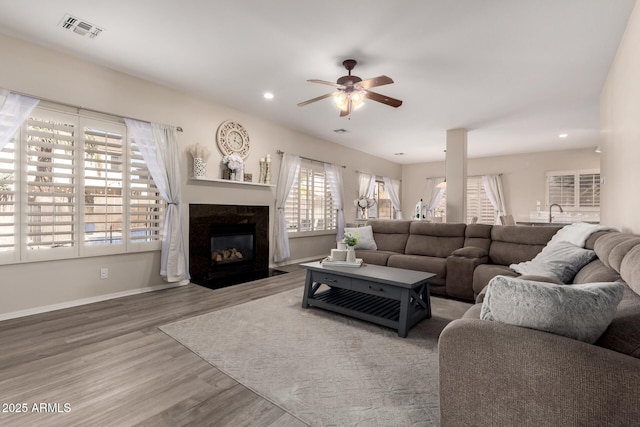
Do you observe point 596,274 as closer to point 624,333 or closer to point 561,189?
point 624,333

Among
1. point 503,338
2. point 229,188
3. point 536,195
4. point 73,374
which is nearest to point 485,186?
point 536,195

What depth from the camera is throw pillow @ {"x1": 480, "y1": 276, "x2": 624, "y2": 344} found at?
3.64ft

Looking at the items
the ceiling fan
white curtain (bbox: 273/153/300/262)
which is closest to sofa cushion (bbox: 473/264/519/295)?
the ceiling fan

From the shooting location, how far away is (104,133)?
3.67m

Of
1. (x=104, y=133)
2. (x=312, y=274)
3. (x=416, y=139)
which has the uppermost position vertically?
(x=416, y=139)

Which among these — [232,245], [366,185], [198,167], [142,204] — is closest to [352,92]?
[198,167]

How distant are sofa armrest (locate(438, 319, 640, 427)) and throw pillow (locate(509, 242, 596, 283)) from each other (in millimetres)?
1773

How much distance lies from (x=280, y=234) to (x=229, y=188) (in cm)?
132

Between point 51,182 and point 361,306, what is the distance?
3534mm

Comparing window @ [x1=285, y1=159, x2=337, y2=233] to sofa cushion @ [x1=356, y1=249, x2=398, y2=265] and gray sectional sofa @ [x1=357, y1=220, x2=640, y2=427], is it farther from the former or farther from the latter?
gray sectional sofa @ [x1=357, y1=220, x2=640, y2=427]

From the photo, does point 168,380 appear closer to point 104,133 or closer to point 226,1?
point 226,1

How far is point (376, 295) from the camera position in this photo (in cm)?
302

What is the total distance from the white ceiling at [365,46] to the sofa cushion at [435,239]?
189cm

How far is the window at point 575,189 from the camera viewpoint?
7.21 m
